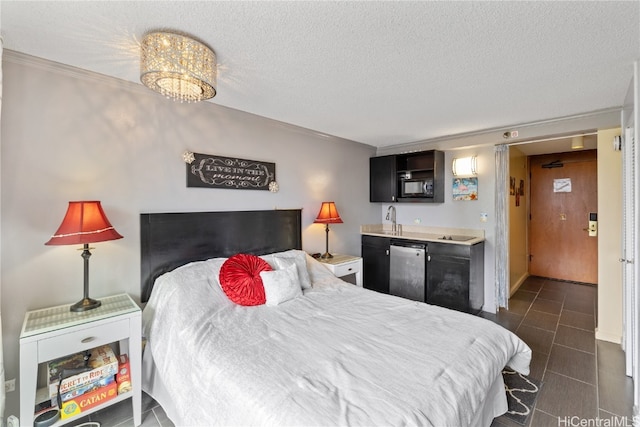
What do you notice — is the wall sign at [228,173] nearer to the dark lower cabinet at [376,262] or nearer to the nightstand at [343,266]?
the nightstand at [343,266]

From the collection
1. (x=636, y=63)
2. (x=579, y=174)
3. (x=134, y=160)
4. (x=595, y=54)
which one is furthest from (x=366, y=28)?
(x=579, y=174)

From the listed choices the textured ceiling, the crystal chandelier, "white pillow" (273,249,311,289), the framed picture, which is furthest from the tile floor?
the textured ceiling

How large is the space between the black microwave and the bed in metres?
2.16

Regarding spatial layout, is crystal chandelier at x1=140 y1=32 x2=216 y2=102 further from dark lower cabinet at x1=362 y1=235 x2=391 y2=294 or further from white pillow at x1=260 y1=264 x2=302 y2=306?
dark lower cabinet at x1=362 y1=235 x2=391 y2=294

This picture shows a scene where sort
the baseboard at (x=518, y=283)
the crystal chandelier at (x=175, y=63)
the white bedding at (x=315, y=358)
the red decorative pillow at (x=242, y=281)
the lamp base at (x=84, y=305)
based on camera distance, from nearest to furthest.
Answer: the white bedding at (x=315, y=358) → the crystal chandelier at (x=175, y=63) → the lamp base at (x=84, y=305) → the red decorative pillow at (x=242, y=281) → the baseboard at (x=518, y=283)

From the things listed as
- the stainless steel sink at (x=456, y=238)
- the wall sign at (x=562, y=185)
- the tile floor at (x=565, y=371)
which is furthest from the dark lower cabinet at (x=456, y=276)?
the wall sign at (x=562, y=185)

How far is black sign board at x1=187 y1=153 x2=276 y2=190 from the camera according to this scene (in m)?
2.62

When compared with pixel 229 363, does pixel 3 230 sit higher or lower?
higher

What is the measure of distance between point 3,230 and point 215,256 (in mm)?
1362

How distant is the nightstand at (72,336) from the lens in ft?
5.12

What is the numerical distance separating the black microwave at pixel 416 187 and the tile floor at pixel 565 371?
1767mm

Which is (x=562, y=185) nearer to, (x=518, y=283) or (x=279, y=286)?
(x=518, y=283)

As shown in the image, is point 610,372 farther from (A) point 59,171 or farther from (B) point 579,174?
(A) point 59,171

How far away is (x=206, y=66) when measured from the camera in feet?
5.62
